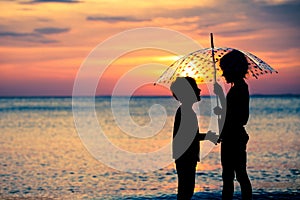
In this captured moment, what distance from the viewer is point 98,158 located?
23281mm

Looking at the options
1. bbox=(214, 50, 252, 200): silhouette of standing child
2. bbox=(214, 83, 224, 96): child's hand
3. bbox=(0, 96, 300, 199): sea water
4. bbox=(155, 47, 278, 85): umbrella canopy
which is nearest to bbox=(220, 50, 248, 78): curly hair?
bbox=(214, 50, 252, 200): silhouette of standing child

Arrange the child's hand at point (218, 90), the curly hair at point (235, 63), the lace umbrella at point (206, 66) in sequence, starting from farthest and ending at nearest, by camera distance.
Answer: the lace umbrella at point (206, 66), the child's hand at point (218, 90), the curly hair at point (235, 63)

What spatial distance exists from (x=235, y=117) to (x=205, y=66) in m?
1.13

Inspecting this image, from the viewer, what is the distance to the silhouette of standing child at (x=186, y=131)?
25.1 feet

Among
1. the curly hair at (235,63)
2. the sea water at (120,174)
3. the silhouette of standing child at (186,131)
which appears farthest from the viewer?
the sea water at (120,174)

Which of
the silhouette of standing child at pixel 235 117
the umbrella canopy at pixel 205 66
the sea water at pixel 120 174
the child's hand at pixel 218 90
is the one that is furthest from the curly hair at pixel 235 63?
the sea water at pixel 120 174

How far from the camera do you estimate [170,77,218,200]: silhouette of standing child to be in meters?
7.64

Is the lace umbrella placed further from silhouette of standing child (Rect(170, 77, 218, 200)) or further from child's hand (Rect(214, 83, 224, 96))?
silhouette of standing child (Rect(170, 77, 218, 200))

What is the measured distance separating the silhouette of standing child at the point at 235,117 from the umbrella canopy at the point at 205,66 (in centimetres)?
56

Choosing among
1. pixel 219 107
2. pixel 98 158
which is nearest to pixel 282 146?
pixel 98 158

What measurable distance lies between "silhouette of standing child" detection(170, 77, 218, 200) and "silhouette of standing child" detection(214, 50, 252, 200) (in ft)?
0.86

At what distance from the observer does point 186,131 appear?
7.64 meters

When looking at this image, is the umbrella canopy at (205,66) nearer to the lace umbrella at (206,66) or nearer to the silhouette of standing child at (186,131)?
the lace umbrella at (206,66)

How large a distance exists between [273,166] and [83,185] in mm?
7658
